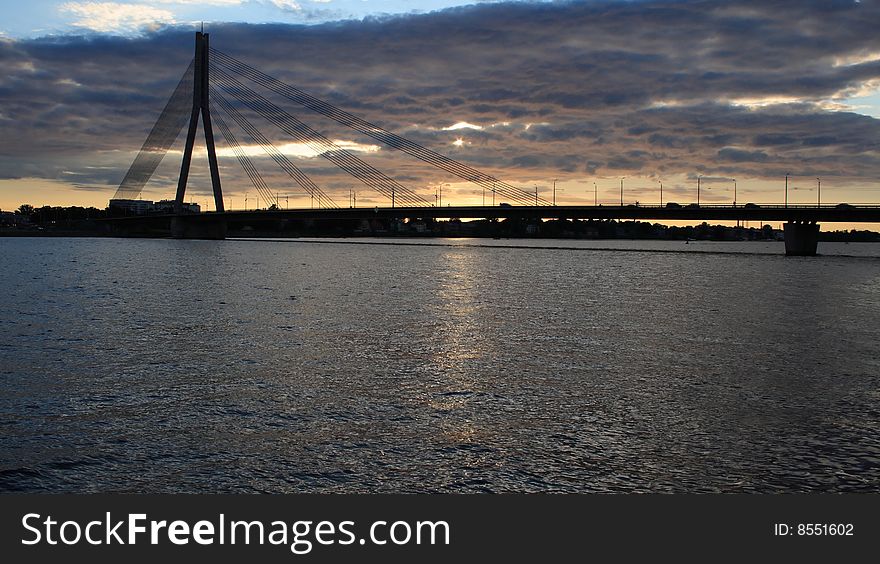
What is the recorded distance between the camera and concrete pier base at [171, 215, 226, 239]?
120500 mm

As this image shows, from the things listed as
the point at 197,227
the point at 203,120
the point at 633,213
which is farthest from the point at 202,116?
the point at 633,213

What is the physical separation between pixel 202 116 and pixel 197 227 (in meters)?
39.0

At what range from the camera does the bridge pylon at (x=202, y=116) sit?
92125mm

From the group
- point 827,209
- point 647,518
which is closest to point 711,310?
point 647,518

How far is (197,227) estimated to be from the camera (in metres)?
130

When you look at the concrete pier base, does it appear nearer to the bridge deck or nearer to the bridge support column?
the bridge deck

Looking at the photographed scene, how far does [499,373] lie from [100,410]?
7.02 metres

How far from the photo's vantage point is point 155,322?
22.8 meters

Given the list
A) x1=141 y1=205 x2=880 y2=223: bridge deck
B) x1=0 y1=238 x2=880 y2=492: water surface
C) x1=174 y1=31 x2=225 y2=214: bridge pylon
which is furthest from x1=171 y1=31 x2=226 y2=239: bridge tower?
x1=0 y1=238 x2=880 y2=492: water surface

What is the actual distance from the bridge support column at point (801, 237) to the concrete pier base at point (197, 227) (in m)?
77.6

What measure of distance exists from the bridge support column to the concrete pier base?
7758cm

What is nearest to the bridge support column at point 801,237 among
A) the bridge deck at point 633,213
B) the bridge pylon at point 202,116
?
the bridge deck at point 633,213

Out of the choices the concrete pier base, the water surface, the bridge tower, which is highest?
the bridge tower

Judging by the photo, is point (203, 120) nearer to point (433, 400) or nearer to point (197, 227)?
point (197, 227)
